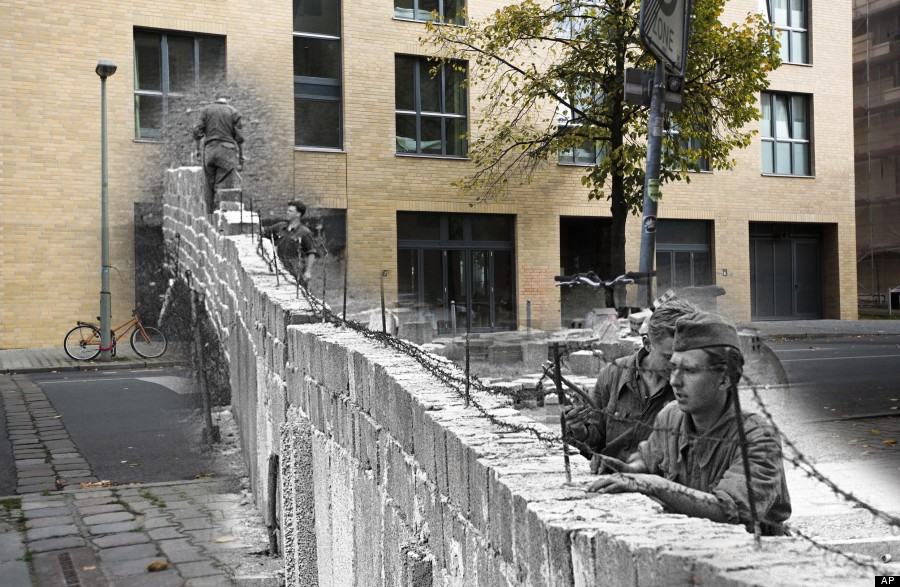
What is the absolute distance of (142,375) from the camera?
1652 centimetres

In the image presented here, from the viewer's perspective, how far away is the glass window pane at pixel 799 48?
92.2 feet

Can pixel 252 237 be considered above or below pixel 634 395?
above

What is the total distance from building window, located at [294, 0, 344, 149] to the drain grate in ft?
54.7

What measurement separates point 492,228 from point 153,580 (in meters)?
19.2

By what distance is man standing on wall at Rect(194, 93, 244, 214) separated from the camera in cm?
1292

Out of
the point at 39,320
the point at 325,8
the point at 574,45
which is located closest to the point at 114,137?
the point at 39,320

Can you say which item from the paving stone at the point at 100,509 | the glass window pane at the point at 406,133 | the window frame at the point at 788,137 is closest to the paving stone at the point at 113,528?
the paving stone at the point at 100,509

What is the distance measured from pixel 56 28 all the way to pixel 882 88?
63.8ft

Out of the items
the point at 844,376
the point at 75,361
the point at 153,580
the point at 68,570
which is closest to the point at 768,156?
the point at 844,376

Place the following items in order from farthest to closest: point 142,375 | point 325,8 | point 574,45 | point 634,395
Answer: point 325,8 < point 574,45 < point 142,375 < point 634,395

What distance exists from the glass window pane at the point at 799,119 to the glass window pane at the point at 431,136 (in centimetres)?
1064

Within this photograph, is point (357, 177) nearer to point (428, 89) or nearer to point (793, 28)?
point (428, 89)

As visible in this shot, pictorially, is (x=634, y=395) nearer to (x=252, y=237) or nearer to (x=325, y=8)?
(x=252, y=237)

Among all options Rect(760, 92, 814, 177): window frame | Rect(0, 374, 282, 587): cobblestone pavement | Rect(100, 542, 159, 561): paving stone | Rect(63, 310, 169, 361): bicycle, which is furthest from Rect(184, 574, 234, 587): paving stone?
Rect(760, 92, 814, 177): window frame
